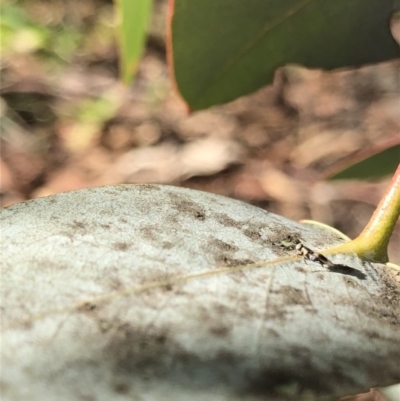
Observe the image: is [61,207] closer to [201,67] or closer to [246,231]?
[246,231]

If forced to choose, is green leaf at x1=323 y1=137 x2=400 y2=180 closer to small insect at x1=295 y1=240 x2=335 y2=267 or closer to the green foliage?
small insect at x1=295 y1=240 x2=335 y2=267

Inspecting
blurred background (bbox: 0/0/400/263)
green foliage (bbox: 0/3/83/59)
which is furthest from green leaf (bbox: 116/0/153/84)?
green foliage (bbox: 0/3/83/59)

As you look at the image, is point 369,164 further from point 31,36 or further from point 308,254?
point 31,36

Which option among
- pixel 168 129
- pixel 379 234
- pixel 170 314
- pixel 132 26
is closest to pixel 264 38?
pixel 132 26

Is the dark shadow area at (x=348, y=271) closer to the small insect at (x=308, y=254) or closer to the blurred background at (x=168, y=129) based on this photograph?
the small insect at (x=308, y=254)

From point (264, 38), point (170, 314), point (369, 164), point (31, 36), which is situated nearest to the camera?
point (170, 314)

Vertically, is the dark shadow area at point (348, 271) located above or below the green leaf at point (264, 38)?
below

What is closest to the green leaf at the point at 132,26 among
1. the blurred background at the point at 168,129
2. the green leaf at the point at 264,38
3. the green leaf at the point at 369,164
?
the green leaf at the point at 264,38
